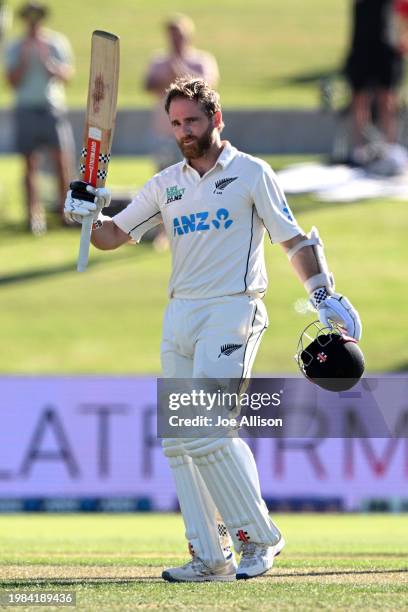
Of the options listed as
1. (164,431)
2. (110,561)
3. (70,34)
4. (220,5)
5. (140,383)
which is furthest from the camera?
(220,5)

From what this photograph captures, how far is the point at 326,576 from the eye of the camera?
→ 6.65 metres

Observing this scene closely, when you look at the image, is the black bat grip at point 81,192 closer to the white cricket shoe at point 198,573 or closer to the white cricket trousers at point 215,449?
the white cricket trousers at point 215,449

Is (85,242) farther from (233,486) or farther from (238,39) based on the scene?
(238,39)

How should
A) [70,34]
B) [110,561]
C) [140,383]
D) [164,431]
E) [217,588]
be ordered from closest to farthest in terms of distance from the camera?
[217,588] < [164,431] < [110,561] < [140,383] < [70,34]

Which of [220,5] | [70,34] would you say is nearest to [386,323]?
[70,34]

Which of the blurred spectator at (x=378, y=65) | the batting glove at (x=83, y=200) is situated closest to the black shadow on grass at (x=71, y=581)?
the batting glove at (x=83, y=200)

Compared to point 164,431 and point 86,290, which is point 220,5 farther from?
point 164,431

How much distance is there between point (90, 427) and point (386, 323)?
152 inches

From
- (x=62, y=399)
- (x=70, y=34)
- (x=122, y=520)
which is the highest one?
(x=70, y=34)

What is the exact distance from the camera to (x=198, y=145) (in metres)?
6.45

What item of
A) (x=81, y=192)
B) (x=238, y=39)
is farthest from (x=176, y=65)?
(x=238, y=39)

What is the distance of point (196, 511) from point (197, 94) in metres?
1.66

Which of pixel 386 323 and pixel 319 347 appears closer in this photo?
pixel 319 347

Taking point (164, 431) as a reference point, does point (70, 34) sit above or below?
above
